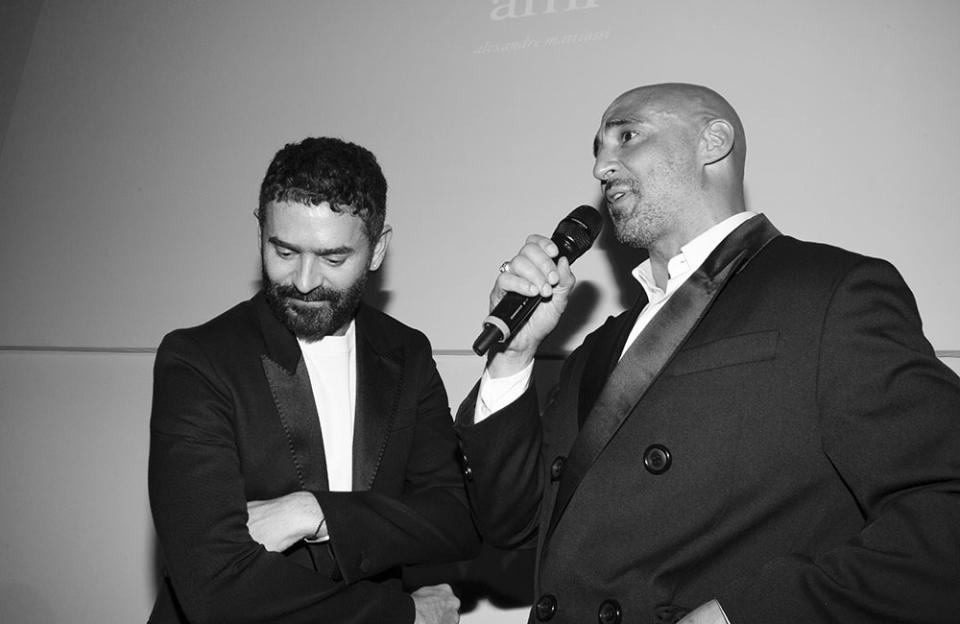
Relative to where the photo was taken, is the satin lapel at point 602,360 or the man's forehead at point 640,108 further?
the man's forehead at point 640,108

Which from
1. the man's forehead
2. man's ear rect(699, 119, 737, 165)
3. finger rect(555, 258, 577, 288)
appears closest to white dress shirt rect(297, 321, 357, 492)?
finger rect(555, 258, 577, 288)

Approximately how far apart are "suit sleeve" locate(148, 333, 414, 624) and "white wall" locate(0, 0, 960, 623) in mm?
955

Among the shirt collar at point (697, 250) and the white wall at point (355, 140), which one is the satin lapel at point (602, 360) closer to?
the shirt collar at point (697, 250)

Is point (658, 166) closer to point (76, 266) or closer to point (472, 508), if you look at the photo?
point (472, 508)

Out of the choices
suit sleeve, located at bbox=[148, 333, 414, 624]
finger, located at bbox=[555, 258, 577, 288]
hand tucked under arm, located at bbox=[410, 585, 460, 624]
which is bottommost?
hand tucked under arm, located at bbox=[410, 585, 460, 624]

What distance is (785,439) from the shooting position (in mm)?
1466

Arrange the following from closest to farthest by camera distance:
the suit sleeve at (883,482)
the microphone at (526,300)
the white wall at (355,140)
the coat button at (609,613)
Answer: the suit sleeve at (883,482)
the coat button at (609,613)
the microphone at (526,300)
the white wall at (355,140)

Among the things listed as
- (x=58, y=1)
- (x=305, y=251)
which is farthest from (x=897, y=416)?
(x=58, y=1)

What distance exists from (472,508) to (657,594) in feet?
1.75

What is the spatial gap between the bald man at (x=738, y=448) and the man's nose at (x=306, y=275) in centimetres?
42

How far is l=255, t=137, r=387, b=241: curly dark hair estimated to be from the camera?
6.30ft

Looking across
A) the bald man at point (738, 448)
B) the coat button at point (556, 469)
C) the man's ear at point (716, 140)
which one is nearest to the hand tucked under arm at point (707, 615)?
the bald man at point (738, 448)

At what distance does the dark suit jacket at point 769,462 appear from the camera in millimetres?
1335

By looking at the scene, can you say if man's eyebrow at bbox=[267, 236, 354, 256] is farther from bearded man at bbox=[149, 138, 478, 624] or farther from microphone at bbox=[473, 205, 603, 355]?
microphone at bbox=[473, 205, 603, 355]
